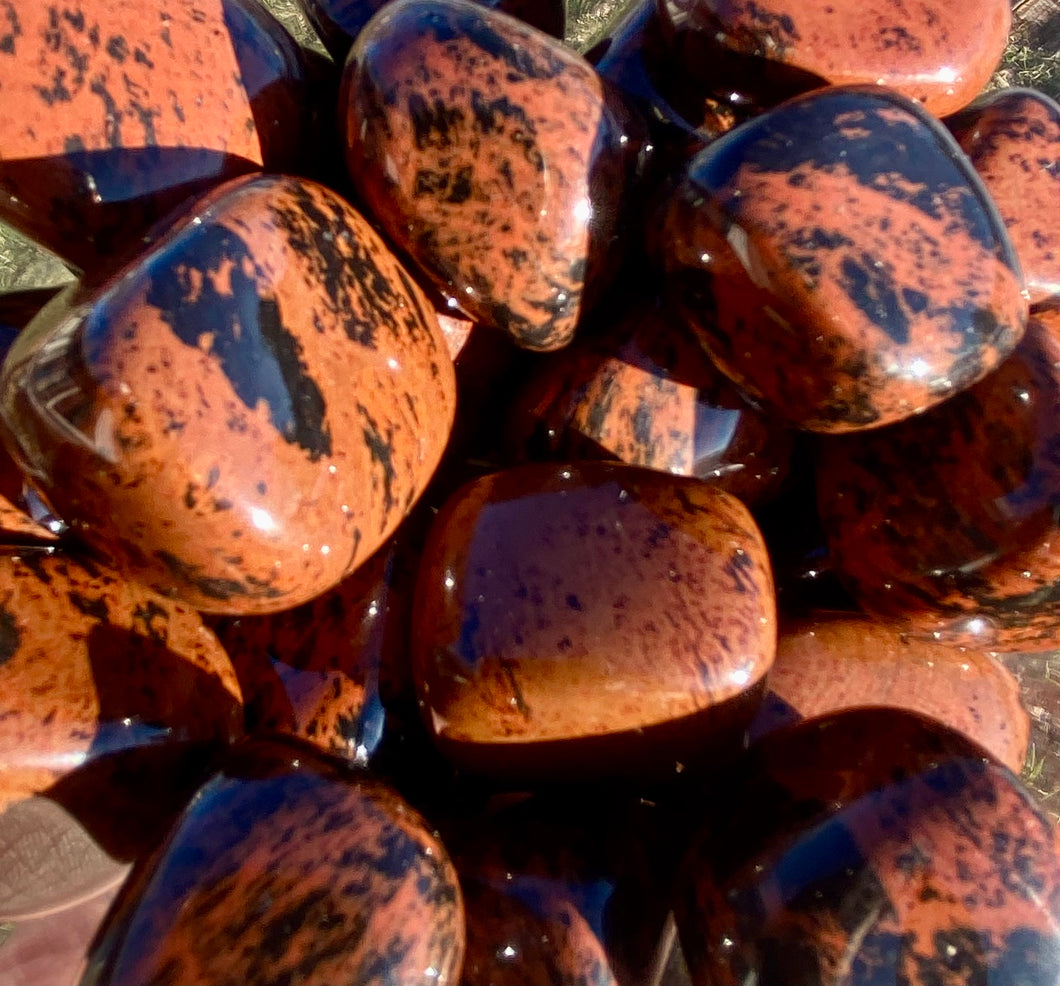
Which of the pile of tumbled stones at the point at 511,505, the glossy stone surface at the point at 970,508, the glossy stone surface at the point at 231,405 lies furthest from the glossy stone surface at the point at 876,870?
the glossy stone surface at the point at 231,405

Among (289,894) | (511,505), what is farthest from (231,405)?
(289,894)

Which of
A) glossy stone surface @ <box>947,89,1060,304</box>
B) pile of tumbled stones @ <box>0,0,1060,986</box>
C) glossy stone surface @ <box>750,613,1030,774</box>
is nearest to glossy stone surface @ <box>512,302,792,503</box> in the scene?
pile of tumbled stones @ <box>0,0,1060,986</box>

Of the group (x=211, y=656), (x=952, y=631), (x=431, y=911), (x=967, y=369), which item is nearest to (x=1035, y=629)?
(x=952, y=631)

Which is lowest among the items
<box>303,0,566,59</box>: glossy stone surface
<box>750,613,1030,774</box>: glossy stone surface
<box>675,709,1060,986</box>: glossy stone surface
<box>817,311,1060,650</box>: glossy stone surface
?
<box>750,613,1030,774</box>: glossy stone surface

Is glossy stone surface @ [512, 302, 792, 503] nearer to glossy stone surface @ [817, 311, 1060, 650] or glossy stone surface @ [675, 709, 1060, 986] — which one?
Result: glossy stone surface @ [817, 311, 1060, 650]

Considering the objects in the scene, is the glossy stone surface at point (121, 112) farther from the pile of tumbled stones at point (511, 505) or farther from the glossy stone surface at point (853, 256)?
the glossy stone surface at point (853, 256)
